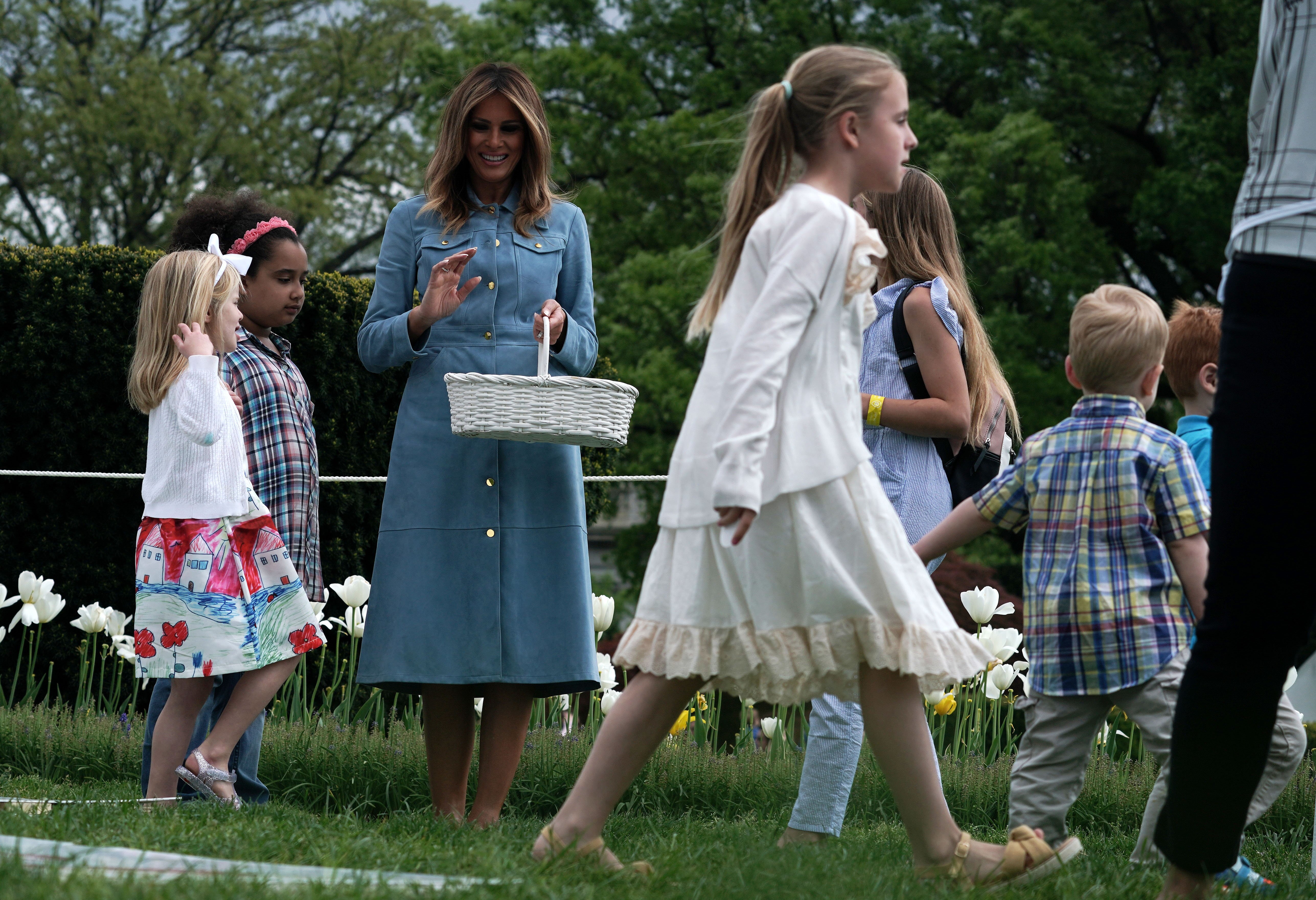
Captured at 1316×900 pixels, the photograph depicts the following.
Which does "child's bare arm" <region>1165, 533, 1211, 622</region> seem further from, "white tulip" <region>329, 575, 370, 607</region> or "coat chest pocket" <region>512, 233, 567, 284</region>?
"white tulip" <region>329, 575, 370, 607</region>

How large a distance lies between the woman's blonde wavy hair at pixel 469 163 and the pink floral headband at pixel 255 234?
0.74 meters

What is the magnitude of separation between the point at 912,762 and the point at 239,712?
6.84 ft

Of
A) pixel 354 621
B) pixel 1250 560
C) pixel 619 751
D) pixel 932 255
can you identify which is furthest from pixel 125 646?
pixel 1250 560

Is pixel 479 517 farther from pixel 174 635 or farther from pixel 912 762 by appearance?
pixel 912 762

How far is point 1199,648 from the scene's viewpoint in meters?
2.47

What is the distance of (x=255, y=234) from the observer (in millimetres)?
4527

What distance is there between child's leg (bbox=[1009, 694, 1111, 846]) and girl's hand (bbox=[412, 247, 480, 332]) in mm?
1853

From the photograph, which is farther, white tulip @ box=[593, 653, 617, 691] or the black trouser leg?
white tulip @ box=[593, 653, 617, 691]

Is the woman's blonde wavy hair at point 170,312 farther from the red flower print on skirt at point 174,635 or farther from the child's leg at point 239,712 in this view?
the child's leg at point 239,712

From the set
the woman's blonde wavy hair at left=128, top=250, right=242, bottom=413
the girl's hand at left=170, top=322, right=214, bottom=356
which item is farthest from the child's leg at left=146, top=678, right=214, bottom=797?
the girl's hand at left=170, top=322, right=214, bottom=356

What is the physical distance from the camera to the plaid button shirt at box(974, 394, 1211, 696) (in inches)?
116

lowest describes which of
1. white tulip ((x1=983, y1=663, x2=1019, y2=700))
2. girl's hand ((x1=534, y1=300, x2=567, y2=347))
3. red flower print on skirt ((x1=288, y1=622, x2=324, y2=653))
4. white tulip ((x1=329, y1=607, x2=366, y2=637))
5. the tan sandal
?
the tan sandal

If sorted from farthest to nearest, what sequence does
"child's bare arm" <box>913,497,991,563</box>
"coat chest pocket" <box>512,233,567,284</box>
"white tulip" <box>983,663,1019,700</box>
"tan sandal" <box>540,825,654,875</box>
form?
"white tulip" <box>983,663,1019,700</box> → "coat chest pocket" <box>512,233,567,284</box> → "child's bare arm" <box>913,497,991,563</box> → "tan sandal" <box>540,825,654,875</box>

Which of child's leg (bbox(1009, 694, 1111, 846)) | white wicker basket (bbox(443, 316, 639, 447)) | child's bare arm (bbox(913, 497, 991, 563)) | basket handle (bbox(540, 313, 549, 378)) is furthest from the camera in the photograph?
basket handle (bbox(540, 313, 549, 378))
